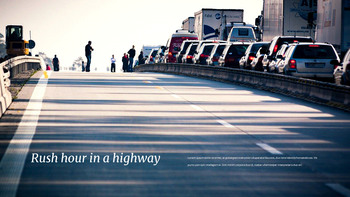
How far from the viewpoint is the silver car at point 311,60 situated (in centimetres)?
2539

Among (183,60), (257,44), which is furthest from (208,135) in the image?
(183,60)

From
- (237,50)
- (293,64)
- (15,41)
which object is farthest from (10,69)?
(15,41)

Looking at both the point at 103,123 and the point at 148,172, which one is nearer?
the point at 148,172

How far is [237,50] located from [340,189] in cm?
3033

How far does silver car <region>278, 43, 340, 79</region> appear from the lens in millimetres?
25391

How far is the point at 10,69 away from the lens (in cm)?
2841

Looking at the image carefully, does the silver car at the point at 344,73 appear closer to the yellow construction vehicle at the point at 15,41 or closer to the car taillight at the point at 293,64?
the car taillight at the point at 293,64

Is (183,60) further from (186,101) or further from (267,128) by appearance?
(267,128)

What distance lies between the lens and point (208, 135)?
41.0 feet

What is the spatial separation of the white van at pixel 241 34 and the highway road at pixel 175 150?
101 ft

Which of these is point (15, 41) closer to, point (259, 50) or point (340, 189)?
point (259, 50)

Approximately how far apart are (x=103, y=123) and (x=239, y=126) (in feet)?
8.19

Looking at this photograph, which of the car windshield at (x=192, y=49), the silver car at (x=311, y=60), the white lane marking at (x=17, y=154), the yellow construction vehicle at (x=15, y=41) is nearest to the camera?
the white lane marking at (x=17, y=154)

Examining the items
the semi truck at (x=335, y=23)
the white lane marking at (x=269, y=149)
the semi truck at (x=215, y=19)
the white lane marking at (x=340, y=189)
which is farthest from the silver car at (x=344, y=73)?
the semi truck at (x=215, y=19)
